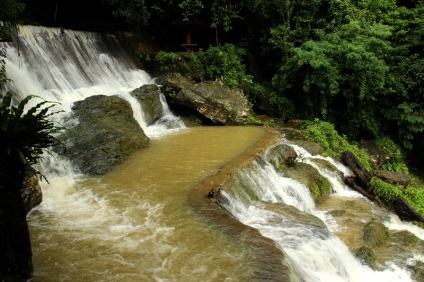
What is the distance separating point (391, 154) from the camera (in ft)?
49.8

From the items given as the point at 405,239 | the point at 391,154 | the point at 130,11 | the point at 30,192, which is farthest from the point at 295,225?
the point at 130,11

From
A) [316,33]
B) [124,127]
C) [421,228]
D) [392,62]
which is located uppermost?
[316,33]

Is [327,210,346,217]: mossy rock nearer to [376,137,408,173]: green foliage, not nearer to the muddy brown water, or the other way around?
the muddy brown water

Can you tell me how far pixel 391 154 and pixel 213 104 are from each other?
7.84 metres

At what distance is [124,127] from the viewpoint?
10.9 m

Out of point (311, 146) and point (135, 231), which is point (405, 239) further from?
point (135, 231)

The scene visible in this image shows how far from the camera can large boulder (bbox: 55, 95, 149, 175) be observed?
913 centimetres

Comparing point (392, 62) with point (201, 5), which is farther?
point (201, 5)

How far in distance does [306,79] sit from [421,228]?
7578 mm

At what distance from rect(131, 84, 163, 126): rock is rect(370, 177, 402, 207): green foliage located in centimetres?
805

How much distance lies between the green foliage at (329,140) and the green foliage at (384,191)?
77.6 inches

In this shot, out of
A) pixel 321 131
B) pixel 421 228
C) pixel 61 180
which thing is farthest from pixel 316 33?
pixel 61 180

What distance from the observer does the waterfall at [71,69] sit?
37.9ft

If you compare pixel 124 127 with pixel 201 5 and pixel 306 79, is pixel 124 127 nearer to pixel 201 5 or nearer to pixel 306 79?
pixel 306 79
